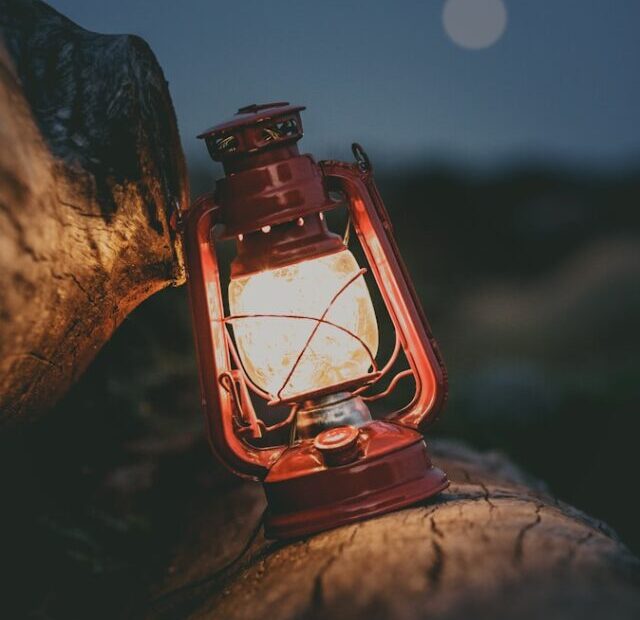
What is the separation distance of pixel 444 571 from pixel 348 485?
0.34m

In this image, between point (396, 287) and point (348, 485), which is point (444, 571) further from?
point (396, 287)

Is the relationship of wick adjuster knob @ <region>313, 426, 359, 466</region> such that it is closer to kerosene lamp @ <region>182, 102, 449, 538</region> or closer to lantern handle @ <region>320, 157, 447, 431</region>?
kerosene lamp @ <region>182, 102, 449, 538</region>

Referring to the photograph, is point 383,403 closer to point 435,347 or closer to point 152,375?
point 152,375

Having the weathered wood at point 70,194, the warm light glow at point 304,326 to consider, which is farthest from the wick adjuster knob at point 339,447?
the weathered wood at point 70,194

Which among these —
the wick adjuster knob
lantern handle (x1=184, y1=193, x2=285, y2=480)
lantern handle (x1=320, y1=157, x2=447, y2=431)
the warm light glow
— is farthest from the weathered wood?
the wick adjuster knob

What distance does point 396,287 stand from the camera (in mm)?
1646

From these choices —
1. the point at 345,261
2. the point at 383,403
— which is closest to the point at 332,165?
the point at 345,261

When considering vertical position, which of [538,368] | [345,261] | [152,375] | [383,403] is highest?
[345,261]

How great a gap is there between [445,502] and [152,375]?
142 cm

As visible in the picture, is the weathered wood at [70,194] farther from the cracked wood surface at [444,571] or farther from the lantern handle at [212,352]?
the cracked wood surface at [444,571]

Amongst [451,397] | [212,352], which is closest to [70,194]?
[212,352]

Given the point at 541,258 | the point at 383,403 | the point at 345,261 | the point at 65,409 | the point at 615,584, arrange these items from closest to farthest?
the point at 615,584 < the point at 345,261 < the point at 65,409 < the point at 383,403 < the point at 541,258

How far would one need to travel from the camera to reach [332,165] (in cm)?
169

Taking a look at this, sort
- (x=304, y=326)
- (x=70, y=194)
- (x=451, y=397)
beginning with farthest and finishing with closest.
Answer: (x=451, y=397)
(x=304, y=326)
(x=70, y=194)
